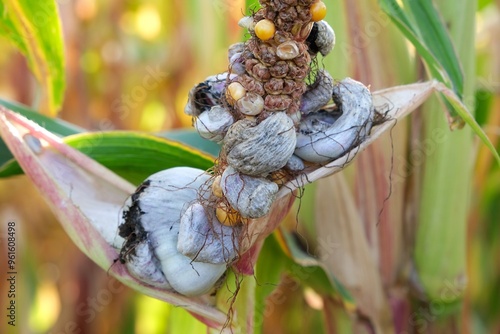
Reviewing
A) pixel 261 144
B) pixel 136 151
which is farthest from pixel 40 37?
pixel 261 144

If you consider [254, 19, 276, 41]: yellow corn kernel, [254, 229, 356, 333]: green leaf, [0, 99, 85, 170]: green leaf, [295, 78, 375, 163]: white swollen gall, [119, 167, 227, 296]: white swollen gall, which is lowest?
[254, 229, 356, 333]: green leaf

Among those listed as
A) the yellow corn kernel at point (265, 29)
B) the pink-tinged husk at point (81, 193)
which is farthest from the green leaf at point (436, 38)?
the pink-tinged husk at point (81, 193)

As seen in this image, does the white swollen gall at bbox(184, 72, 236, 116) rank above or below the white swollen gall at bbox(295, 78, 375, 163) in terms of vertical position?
above

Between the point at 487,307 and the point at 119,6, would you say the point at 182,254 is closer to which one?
the point at 487,307

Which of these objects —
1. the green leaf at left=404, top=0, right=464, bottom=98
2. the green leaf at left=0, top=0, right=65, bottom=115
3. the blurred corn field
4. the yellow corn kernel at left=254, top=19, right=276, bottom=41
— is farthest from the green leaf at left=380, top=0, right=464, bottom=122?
the green leaf at left=0, top=0, right=65, bottom=115

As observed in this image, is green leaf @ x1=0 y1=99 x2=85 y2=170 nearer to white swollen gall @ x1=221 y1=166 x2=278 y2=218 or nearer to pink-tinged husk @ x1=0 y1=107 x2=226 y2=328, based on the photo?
pink-tinged husk @ x1=0 y1=107 x2=226 y2=328

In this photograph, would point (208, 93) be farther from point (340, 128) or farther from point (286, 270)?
point (286, 270)

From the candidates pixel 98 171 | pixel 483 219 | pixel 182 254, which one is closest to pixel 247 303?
pixel 182 254
